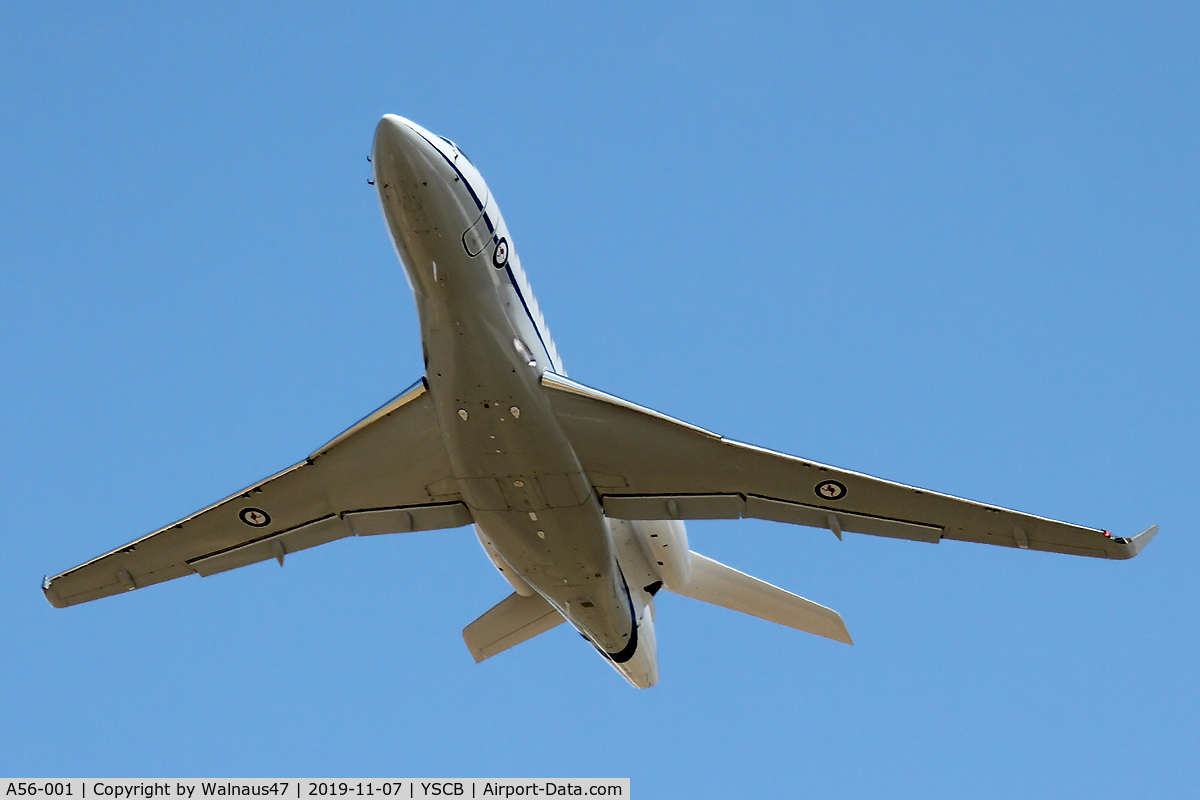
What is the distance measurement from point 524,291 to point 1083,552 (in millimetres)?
10361

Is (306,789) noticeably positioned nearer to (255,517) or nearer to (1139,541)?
(255,517)

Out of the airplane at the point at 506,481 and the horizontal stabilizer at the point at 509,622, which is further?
the horizontal stabilizer at the point at 509,622

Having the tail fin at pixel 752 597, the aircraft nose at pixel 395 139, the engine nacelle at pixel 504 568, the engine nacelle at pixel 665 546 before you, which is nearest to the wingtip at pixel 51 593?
the engine nacelle at pixel 504 568

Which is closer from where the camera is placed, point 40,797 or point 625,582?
point 40,797

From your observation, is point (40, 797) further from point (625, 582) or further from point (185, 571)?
point (625, 582)

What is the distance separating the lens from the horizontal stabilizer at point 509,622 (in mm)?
27344

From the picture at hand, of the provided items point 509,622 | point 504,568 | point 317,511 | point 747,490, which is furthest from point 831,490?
point 317,511

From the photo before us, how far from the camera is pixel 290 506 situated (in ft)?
75.6

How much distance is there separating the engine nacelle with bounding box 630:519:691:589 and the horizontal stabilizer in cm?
A: 314

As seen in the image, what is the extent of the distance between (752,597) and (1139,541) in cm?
850

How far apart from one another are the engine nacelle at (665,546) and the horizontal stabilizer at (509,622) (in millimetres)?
3142

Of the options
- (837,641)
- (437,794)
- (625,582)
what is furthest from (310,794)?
(837,641)

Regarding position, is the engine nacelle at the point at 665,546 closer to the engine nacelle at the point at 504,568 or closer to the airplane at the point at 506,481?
the airplane at the point at 506,481

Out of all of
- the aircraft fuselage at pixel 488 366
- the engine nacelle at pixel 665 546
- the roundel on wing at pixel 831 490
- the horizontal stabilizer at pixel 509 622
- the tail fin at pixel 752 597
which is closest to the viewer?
the aircraft fuselage at pixel 488 366
